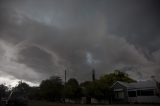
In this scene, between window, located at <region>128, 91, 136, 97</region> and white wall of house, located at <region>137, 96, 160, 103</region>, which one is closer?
white wall of house, located at <region>137, 96, 160, 103</region>

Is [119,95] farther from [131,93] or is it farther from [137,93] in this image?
[137,93]

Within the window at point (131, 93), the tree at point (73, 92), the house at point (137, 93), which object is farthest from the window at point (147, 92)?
the tree at point (73, 92)

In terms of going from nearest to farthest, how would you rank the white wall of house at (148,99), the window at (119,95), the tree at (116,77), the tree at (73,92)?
the white wall of house at (148,99), the window at (119,95), the tree at (73,92), the tree at (116,77)

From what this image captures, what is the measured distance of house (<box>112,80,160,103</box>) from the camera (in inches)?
1596

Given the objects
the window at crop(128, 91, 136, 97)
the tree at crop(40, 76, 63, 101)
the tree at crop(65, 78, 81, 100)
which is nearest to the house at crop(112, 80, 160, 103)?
the window at crop(128, 91, 136, 97)

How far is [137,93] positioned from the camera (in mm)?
43344

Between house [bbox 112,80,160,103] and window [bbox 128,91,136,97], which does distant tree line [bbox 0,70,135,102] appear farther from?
window [bbox 128,91,136,97]

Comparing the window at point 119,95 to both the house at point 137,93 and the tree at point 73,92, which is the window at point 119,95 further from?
the tree at point 73,92

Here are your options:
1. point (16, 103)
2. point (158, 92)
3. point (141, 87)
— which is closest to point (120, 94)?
point (141, 87)

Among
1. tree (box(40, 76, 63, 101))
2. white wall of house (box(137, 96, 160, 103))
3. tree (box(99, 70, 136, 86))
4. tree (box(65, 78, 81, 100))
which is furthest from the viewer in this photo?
tree (box(99, 70, 136, 86))

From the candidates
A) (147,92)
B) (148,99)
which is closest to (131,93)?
(147,92)

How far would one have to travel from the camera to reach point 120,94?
4669 cm

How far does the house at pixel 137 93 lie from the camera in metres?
40.5

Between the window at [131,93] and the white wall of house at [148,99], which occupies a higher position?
the window at [131,93]
